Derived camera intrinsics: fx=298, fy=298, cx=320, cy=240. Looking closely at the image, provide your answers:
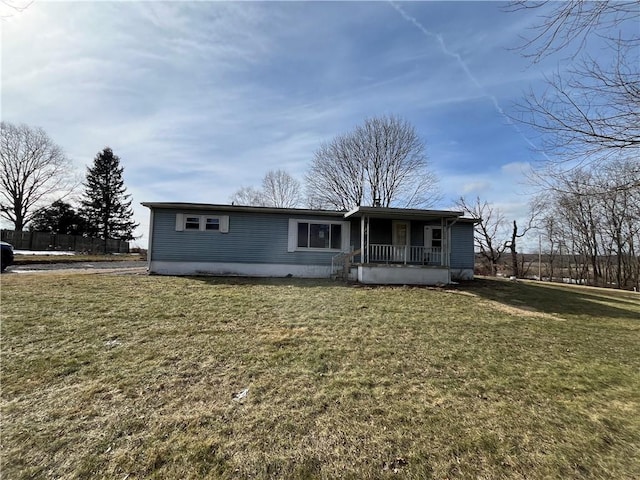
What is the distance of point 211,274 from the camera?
1229 cm

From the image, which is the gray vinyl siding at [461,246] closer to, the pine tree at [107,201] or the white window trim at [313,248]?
the white window trim at [313,248]

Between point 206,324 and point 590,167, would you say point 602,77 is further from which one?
point 206,324

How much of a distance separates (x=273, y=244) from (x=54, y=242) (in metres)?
25.0

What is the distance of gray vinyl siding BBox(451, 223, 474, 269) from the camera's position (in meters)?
14.0

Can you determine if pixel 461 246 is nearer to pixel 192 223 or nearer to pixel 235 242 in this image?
pixel 235 242

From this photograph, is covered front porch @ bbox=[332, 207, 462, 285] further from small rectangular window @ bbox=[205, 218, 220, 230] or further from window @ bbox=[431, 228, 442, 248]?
small rectangular window @ bbox=[205, 218, 220, 230]

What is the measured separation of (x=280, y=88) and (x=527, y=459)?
11.0 meters

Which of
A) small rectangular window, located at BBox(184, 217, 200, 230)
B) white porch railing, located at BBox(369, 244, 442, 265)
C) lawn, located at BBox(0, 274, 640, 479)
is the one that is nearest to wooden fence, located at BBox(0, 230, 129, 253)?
small rectangular window, located at BBox(184, 217, 200, 230)

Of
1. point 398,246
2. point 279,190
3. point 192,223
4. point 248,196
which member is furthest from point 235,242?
point 248,196

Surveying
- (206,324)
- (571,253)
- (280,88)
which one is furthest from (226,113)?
(571,253)

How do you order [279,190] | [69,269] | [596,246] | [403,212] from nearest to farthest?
[403,212] < [69,269] < [596,246] < [279,190]

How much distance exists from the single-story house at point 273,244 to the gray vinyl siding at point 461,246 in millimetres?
1291

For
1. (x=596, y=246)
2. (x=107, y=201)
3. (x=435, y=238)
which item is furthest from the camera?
(x=107, y=201)

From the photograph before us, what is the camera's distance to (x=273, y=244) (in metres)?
12.6
